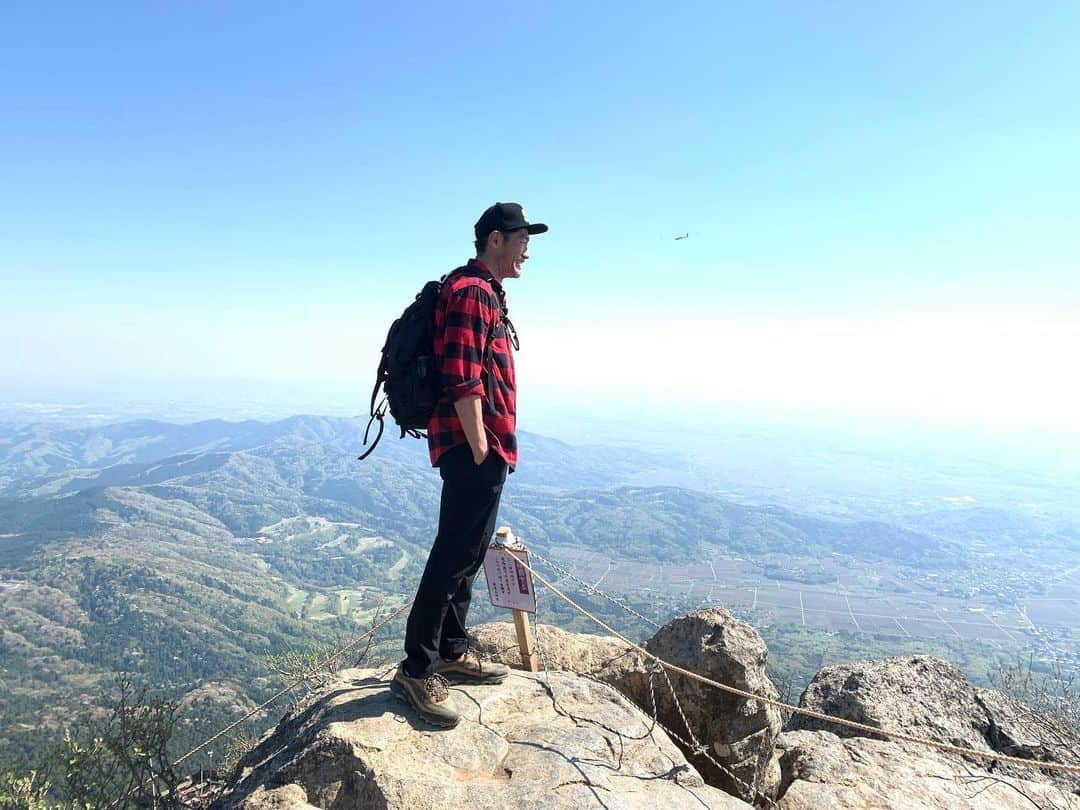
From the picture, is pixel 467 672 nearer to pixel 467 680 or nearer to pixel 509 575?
pixel 467 680

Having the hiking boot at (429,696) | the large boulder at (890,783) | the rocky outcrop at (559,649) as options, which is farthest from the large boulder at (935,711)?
the hiking boot at (429,696)

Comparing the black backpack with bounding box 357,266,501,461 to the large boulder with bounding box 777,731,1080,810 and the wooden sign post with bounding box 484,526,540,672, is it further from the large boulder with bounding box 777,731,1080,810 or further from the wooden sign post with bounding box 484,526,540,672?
the large boulder with bounding box 777,731,1080,810

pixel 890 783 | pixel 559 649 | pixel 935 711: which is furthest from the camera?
pixel 559 649

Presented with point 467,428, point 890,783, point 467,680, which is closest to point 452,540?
point 467,428

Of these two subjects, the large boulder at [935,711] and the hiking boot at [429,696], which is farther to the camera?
the large boulder at [935,711]

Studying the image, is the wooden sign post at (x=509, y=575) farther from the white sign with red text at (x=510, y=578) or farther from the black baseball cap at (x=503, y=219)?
the black baseball cap at (x=503, y=219)

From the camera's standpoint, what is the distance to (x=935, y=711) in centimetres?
700

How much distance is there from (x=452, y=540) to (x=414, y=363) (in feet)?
5.00

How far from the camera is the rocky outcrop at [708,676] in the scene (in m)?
6.01

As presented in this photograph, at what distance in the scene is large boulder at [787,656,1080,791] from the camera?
6551 millimetres

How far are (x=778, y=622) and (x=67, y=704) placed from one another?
164685 millimetres

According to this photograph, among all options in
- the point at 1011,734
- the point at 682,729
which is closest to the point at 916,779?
the point at 682,729

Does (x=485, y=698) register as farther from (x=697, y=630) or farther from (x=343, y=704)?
(x=697, y=630)

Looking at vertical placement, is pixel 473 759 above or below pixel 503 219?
below
